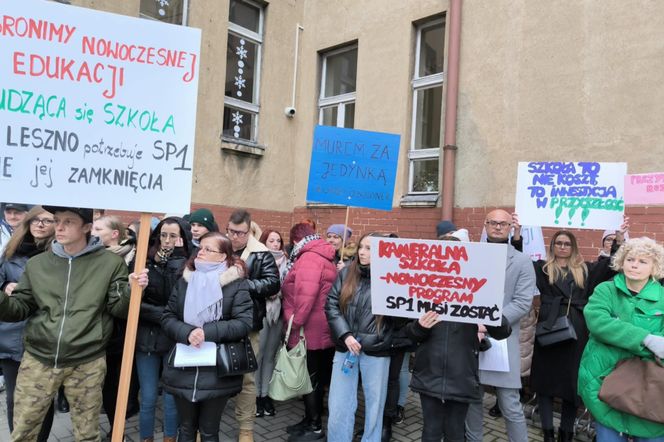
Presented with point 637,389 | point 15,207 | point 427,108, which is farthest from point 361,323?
point 427,108

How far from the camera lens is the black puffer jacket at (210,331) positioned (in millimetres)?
2889

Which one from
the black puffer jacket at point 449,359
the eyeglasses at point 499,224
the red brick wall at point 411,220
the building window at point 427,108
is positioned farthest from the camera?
the building window at point 427,108

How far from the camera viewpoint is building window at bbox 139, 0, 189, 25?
685 centimetres

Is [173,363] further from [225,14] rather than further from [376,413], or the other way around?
[225,14]

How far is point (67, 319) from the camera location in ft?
9.04

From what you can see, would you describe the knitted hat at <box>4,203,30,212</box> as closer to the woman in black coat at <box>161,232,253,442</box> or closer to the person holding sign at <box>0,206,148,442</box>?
the person holding sign at <box>0,206,148,442</box>

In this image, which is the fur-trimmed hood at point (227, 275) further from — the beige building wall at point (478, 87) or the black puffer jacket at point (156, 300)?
the beige building wall at point (478, 87)

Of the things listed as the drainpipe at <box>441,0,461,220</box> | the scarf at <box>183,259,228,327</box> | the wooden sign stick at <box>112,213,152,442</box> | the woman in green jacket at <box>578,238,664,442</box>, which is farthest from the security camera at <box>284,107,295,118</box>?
the woman in green jacket at <box>578,238,664,442</box>

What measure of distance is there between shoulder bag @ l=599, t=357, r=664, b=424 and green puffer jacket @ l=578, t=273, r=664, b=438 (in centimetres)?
6

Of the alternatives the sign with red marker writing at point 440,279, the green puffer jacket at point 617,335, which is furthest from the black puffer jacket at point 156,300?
the green puffer jacket at point 617,335

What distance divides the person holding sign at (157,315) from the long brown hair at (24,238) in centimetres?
76

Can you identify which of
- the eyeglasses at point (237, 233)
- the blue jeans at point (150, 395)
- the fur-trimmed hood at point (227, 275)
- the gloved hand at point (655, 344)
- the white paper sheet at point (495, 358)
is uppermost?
the eyeglasses at point (237, 233)

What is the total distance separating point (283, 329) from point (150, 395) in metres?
1.33

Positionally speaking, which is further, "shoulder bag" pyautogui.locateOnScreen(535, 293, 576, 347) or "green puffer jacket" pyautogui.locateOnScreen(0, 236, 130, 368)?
"shoulder bag" pyautogui.locateOnScreen(535, 293, 576, 347)
